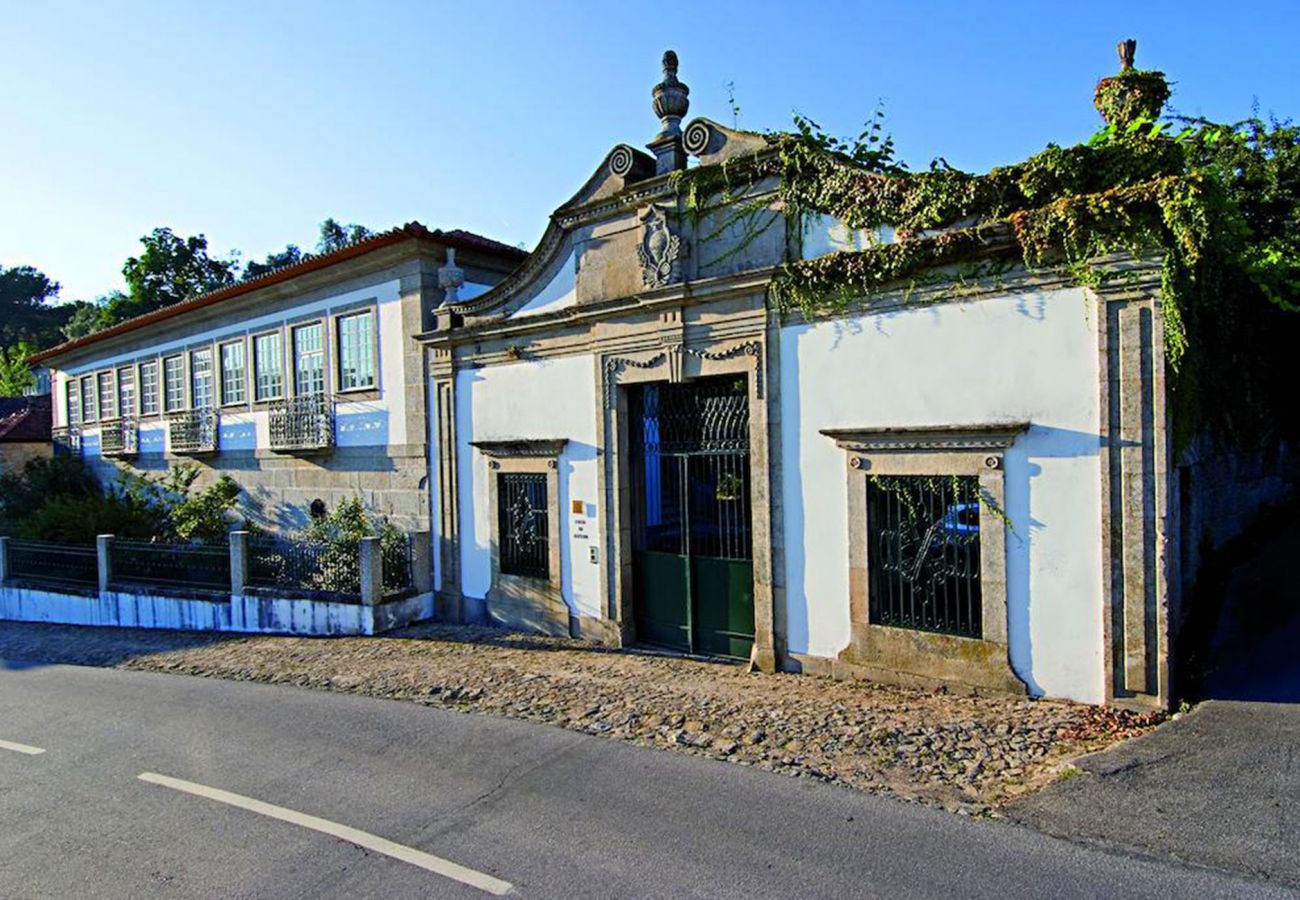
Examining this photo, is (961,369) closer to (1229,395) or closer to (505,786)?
(1229,395)

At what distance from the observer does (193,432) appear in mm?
18094

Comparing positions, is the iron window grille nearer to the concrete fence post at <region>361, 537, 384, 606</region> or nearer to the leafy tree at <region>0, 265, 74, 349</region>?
the concrete fence post at <region>361, 537, 384, 606</region>

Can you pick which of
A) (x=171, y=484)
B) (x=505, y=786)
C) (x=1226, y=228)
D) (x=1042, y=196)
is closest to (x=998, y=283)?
(x=1042, y=196)

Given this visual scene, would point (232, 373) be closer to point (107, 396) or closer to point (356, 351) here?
point (356, 351)

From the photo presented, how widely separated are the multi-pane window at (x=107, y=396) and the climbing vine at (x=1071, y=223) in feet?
62.3

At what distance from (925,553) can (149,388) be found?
64.4ft

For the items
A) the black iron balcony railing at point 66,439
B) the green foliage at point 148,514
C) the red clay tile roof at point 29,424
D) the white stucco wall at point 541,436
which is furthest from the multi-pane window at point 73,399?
the white stucco wall at point 541,436

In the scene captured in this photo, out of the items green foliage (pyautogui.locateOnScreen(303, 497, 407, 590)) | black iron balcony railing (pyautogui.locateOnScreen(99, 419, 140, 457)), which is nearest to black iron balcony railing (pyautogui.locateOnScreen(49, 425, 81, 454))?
black iron balcony railing (pyautogui.locateOnScreen(99, 419, 140, 457))

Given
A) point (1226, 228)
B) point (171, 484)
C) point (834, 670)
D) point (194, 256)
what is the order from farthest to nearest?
point (194, 256), point (171, 484), point (834, 670), point (1226, 228)

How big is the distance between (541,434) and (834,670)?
5.12 meters

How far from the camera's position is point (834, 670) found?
8422 mm

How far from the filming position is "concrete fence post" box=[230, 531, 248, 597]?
42.1 feet

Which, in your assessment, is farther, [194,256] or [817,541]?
[194,256]

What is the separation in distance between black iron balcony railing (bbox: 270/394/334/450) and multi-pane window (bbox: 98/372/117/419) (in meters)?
8.90
